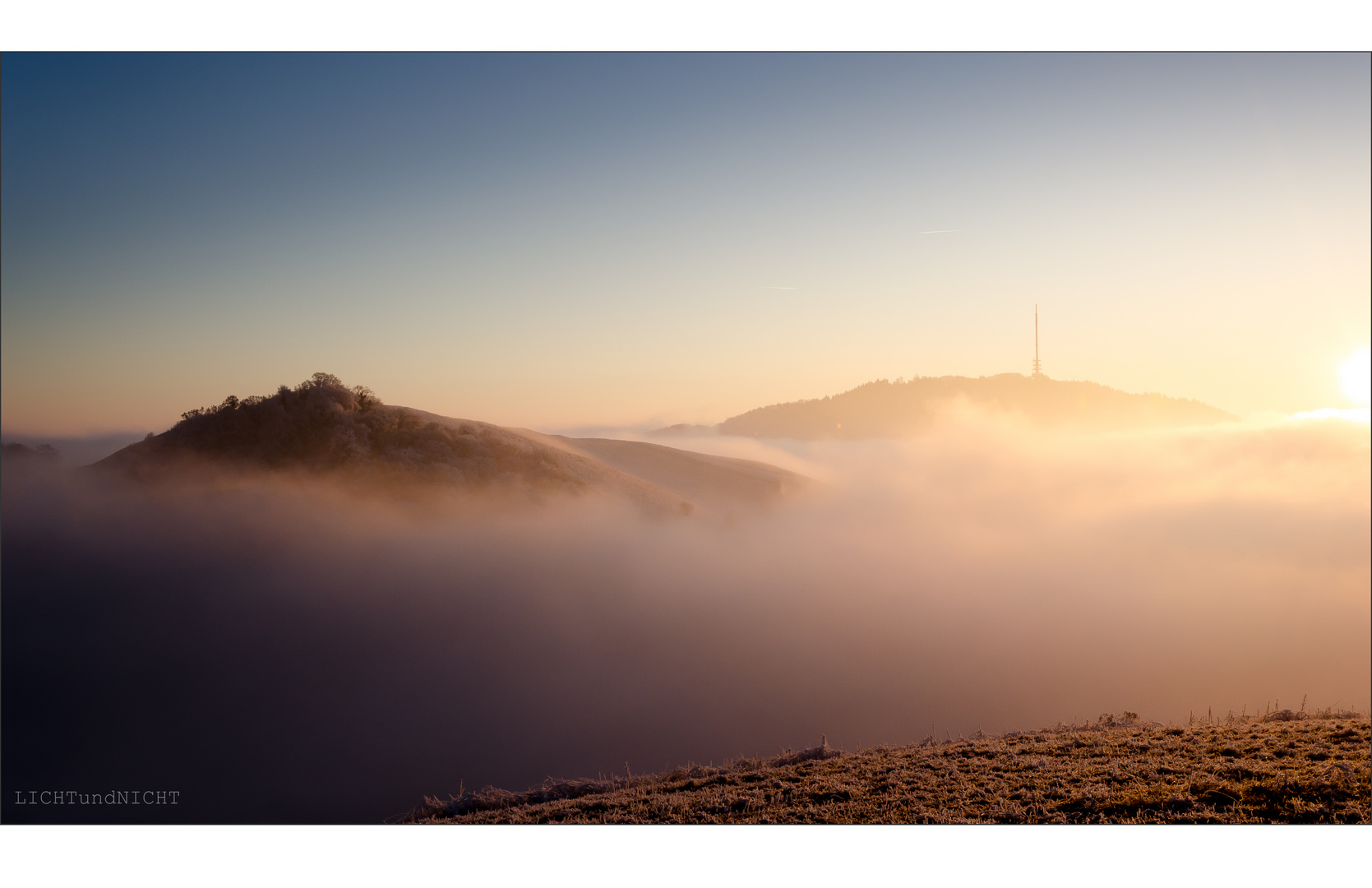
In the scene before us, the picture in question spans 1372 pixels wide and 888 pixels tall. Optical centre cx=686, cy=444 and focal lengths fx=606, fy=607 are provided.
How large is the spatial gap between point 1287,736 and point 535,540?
1610 cm

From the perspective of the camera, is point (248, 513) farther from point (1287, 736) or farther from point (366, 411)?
point (1287, 736)

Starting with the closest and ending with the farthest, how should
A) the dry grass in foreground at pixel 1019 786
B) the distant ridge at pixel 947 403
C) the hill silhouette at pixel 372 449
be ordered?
the dry grass in foreground at pixel 1019 786 < the hill silhouette at pixel 372 449 < the distant ridge at pixel 947 403

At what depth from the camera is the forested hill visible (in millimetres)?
15047

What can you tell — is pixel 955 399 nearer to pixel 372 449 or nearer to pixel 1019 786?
pixel 1019 786

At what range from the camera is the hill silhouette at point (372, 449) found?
14219 millimetres

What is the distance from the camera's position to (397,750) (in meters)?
12.4

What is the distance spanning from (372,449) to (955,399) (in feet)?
50.1

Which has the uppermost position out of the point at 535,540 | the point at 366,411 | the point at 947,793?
the point at 366,411

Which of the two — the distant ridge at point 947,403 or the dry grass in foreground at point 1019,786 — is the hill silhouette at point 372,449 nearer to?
the distant ridge at point 947,403

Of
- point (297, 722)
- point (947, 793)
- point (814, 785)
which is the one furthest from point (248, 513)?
point (947, 793)

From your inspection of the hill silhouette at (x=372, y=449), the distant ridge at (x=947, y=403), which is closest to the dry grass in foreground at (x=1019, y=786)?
the distant ridge at (x=947, y=403)

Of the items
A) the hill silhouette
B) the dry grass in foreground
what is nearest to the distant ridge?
the hill silhouette

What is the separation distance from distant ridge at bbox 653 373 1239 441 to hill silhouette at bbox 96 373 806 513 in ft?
17.0

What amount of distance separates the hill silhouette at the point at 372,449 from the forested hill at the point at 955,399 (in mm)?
5279
